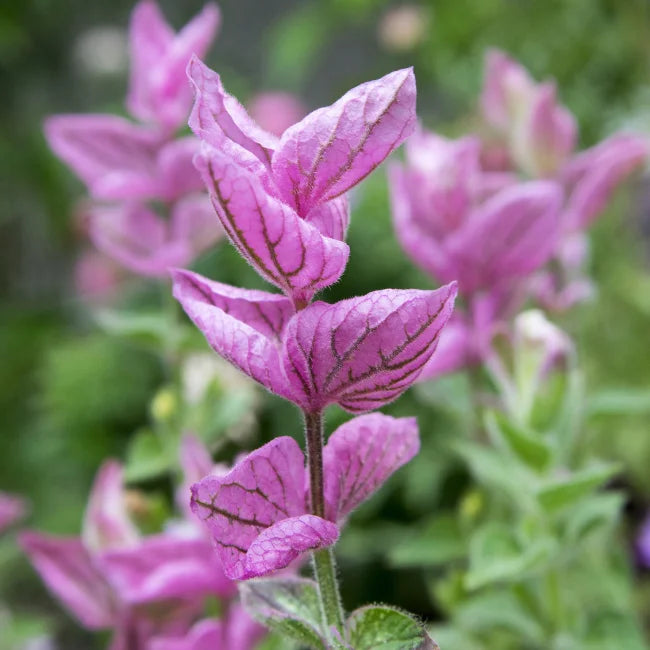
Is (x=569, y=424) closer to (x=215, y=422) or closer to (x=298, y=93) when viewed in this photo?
(x=215, y=422)

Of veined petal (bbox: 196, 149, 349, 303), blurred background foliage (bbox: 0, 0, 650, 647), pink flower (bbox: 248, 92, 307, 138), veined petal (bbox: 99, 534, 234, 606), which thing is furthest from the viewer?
pink flower (bbox: 248, 92, 307, 138)

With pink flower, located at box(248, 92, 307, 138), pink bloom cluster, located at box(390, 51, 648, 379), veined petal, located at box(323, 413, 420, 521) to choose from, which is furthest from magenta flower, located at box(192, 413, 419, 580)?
pink flower, located at box(248, 92, 307, 138)

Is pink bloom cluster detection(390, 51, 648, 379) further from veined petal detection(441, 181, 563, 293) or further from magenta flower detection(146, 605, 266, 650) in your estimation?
magenta flower detection(146, 605, 266, 650)

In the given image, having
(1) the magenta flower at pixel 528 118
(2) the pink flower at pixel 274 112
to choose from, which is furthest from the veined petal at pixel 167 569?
(2) the pink flower at pixel 274 112

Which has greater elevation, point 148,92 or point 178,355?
point 148,92

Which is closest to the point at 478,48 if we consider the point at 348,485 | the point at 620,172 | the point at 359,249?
the point at 359,249

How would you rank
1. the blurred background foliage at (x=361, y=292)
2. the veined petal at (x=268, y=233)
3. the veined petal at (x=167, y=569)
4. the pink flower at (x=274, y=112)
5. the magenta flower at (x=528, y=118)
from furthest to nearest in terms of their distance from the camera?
the pink flower at (x=274, y=112) < the blurred background foliage at (x=361, y=292) < the magenta flower at (x=528, y=118) < the veined petal at (x=167, y=569) < the veined petal at (x=268, y=233)

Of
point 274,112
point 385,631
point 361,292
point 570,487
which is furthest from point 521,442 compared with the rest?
point 274,112

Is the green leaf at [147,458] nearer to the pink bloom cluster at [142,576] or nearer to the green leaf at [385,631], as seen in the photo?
the pink bloom cluster at [142,576]
